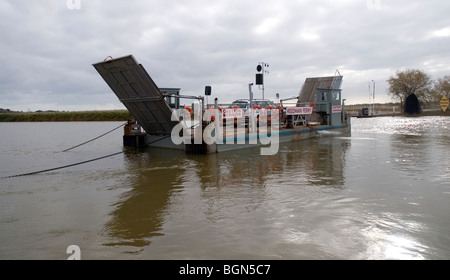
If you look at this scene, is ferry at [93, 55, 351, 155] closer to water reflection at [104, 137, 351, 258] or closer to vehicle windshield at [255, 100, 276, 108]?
vehicle windshield at [255, 100, 276, 108]

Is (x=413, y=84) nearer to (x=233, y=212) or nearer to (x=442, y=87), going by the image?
(x=442, y=87)

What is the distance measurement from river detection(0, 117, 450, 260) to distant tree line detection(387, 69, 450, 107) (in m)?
55.7

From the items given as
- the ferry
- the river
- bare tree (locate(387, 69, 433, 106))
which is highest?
bare tree (locate(387, 69, 433, 106))

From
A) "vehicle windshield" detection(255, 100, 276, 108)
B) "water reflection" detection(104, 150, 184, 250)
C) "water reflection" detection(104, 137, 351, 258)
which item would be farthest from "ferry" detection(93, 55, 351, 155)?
"water reflection" detection(104, 150, 184, 250)

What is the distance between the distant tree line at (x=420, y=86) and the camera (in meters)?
57.2

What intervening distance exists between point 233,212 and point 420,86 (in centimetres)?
6261

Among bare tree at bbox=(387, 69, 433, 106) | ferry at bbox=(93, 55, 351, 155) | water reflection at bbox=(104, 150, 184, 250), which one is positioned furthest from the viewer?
bare tree at bbox=(387, 69, 433, 106)

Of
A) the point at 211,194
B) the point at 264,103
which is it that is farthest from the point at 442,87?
the point at 211,194

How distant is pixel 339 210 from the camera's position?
5.05 m

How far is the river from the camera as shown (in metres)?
3.75

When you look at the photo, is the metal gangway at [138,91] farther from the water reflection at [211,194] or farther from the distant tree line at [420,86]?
the distant tree line at [420,86]

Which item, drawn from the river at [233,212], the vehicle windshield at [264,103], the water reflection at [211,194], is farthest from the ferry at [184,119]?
the river at [233,212]
